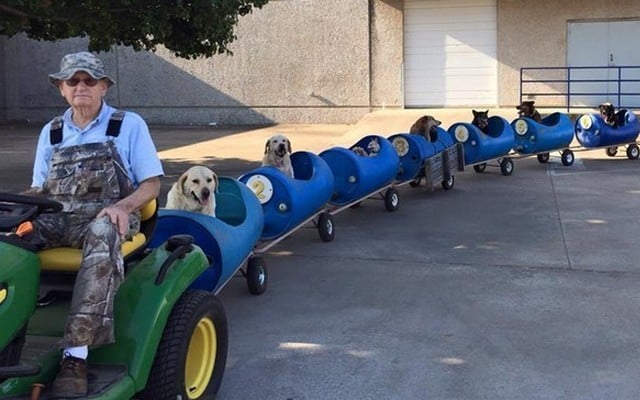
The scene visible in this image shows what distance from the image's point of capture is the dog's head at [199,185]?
5910mm

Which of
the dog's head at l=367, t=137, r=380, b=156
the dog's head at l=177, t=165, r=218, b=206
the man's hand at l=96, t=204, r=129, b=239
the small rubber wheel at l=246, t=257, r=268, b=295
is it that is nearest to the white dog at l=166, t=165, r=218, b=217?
the dog's head at l=177, t=165, r=218, b=206

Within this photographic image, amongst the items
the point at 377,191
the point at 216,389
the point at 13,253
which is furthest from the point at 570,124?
the point at 13,253

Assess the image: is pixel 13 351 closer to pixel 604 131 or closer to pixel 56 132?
pixel 56 132

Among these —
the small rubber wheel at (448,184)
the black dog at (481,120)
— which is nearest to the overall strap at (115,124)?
the small rubber wheel at (448,184)

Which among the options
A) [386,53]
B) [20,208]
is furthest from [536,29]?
[20,208]

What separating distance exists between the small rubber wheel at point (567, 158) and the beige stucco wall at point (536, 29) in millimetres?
7202

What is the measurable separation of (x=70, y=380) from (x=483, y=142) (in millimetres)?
9262

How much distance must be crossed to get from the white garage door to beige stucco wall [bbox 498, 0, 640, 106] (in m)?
0.30

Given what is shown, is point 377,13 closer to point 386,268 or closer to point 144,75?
point 144,75

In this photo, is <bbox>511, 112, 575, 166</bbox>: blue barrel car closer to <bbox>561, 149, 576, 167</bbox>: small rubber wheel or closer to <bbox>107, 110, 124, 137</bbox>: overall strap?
<bbox>561, 149, 576, 167</bbox>: small rubber wheel

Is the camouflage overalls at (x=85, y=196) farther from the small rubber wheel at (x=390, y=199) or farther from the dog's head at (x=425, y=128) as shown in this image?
the dog's head at (x=425, y=128)

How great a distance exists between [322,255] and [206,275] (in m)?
2.40

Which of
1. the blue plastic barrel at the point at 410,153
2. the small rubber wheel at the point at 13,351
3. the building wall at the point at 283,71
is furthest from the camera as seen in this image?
the building wall at the point at 283,71

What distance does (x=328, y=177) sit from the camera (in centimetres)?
777
